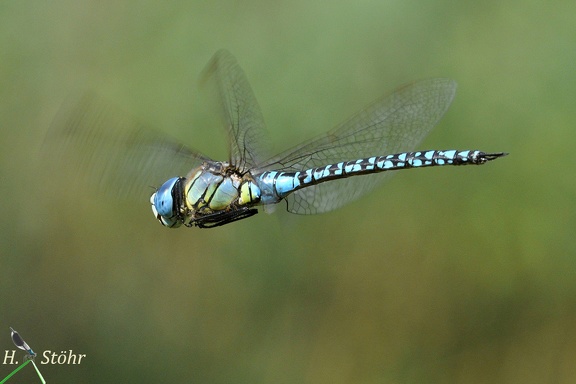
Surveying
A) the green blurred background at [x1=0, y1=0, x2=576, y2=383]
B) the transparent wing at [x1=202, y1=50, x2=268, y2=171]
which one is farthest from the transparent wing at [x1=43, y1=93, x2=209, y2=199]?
the green blurred background at [x1=0, y1=0, x2=576, y2=383]

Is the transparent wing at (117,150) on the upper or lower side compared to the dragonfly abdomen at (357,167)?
upper

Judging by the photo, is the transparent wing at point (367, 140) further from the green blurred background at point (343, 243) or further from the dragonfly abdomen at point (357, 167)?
the green blurred background at point (343, 243)

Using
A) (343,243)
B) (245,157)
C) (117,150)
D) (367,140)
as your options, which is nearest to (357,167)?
(367,140)

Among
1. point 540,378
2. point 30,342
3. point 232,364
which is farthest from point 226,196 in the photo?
point 540,378

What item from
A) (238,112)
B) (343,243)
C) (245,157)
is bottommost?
(343,243)

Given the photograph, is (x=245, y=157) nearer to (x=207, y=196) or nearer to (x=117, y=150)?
(x=207, y=196)

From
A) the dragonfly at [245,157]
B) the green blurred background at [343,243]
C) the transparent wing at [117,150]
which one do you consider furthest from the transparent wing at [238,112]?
the green blurred background at [343,243]
